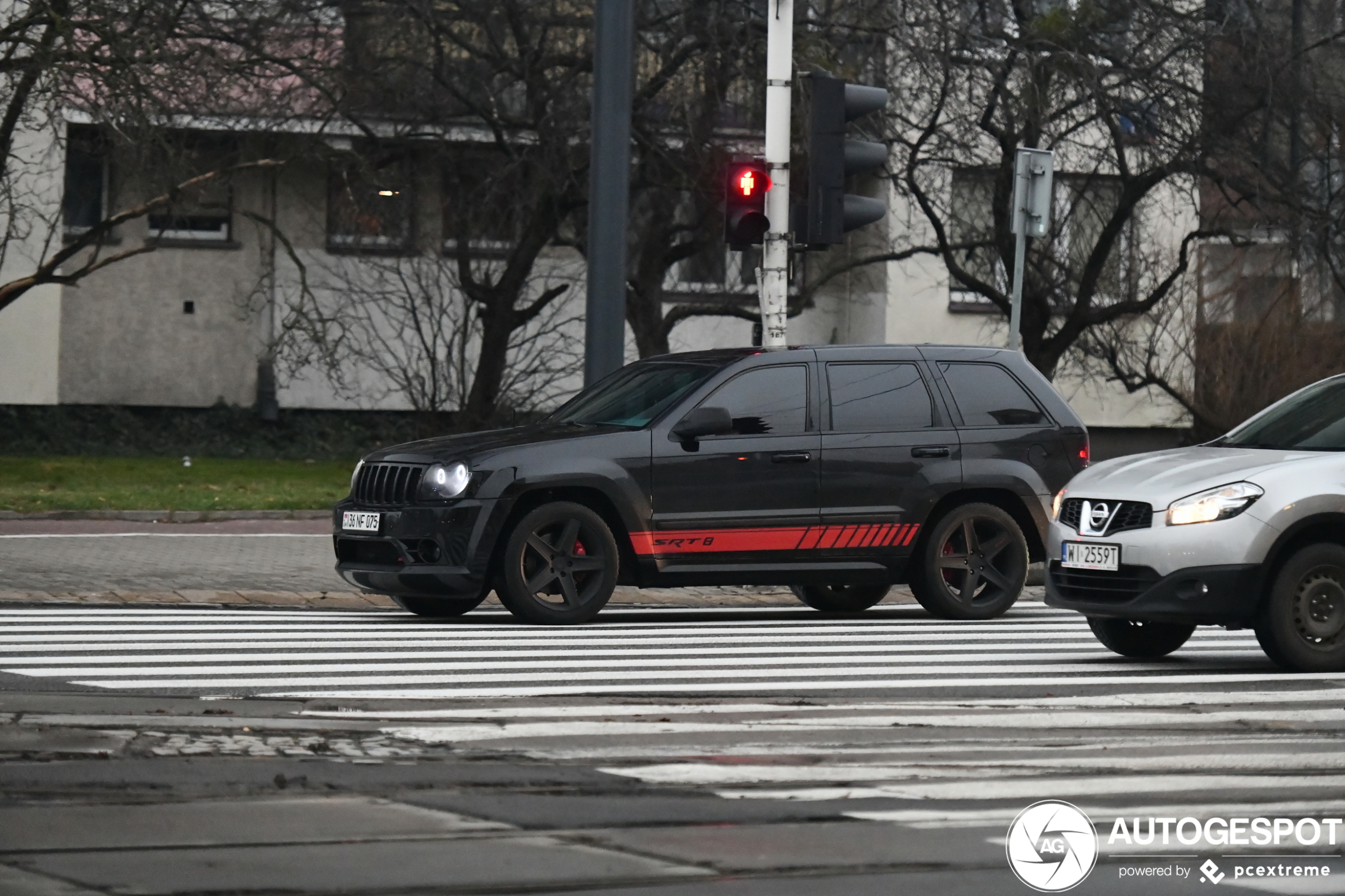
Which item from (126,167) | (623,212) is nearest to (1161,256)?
(126,167)

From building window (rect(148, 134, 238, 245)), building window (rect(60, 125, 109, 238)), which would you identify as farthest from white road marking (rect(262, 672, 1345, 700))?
building window (rect(60, 125, 109, 238))

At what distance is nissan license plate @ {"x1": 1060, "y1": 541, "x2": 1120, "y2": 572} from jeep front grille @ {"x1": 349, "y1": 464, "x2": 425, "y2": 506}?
152 inches

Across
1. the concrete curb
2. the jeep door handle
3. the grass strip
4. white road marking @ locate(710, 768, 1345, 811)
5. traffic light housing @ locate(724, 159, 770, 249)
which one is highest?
traffic light housing @ locate(724, 159, 770, 249)

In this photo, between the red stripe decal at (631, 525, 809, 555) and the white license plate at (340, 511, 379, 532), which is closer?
the white license plate at (340, 511, 379, 532)

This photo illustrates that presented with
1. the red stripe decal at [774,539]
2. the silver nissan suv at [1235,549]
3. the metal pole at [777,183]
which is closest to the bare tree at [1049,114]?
the metal pole at [777,183]

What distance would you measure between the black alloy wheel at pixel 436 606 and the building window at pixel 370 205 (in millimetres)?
12742

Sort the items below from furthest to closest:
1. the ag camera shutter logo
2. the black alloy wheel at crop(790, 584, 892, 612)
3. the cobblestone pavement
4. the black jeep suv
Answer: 1. the black alloy wheel at crop(790, 584, 892, 612)
2. the cobblestone pavement
3. the black jeep suv
4. the ag camera shutter logo

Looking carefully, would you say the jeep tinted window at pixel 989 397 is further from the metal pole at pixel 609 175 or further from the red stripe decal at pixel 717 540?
the metal pole at pixel 609 175

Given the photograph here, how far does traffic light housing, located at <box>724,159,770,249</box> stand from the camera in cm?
1538

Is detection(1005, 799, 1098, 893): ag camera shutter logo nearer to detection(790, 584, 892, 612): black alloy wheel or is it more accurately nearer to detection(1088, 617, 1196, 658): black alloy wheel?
detection(1088, 617, 1196, 658): black alloy wheel

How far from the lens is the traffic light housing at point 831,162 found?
597 inches

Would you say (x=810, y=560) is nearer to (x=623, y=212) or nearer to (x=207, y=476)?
(x=623, y=212)

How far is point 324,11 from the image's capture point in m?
25.1

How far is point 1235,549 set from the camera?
1039cm
